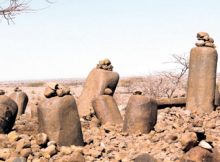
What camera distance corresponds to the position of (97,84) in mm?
12172

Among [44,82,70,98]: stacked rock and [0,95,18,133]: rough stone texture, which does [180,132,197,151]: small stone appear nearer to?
[44,82,70,98]: stacked rock

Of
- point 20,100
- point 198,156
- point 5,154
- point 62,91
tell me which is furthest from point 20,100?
point 198,156

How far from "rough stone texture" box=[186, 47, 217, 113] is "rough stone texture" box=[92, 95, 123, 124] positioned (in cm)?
228

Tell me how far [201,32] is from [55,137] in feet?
19.5

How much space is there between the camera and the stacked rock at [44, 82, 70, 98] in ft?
26.0

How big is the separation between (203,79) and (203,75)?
0.34 ft

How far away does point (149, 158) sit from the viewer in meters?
7.27

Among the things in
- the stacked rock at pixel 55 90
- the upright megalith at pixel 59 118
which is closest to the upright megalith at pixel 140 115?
the upright megalith at pixel 59 118

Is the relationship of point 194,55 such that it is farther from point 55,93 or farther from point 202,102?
point 55,93

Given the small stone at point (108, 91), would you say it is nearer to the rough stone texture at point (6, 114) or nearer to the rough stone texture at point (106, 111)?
the rough stone texture at point (106, 111)

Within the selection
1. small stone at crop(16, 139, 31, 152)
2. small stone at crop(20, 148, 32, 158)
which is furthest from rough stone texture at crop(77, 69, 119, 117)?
small stone at crop(20, 148, 32, 158)

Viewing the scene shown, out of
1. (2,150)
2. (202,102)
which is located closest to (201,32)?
(202,102)

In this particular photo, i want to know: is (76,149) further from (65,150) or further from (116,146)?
(116,146)

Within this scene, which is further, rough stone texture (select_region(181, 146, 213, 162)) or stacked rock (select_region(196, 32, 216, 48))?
stacked rock (select_region(196, 32, 216, 48))
